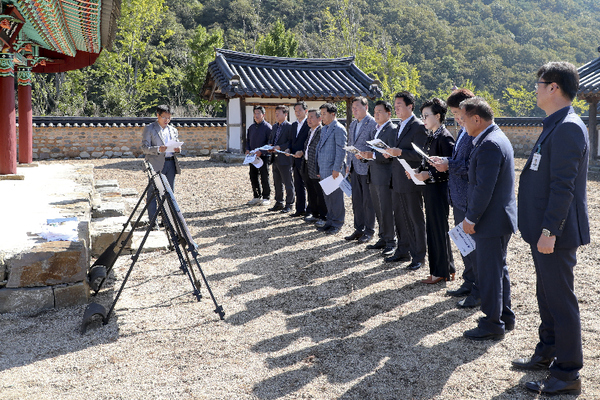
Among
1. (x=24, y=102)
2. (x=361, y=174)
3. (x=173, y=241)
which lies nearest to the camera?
(x=173, y=241)

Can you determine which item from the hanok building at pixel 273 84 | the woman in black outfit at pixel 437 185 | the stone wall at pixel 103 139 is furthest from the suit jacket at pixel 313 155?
the stone wall at pixel 103 139

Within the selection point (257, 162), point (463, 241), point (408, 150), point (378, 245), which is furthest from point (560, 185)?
point (257, 162)

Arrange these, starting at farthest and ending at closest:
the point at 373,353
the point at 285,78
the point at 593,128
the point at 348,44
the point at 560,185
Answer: the point at 348,44 < the point at 285,78 < the point at 593,128 < the point at 373,353 < the point at 560,185

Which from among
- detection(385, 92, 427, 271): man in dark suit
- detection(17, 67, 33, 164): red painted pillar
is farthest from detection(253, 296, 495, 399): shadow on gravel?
detection(17, 67, 33, 164): red painted pillar

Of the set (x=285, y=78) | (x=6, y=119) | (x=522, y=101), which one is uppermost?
(x=522, y=101)

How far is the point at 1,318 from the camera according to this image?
369 cm

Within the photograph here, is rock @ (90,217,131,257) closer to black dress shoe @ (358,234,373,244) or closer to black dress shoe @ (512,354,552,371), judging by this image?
black dress shoe @ (358,234,373,244)

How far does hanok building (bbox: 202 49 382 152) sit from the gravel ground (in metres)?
9.88

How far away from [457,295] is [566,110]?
2035 mm

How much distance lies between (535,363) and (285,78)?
44.6 feet

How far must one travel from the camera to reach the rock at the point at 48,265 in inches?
148

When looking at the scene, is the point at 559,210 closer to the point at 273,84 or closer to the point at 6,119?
the point at 6,119

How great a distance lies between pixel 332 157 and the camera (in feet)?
20.9

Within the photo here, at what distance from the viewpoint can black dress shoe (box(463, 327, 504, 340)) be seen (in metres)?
3.20
